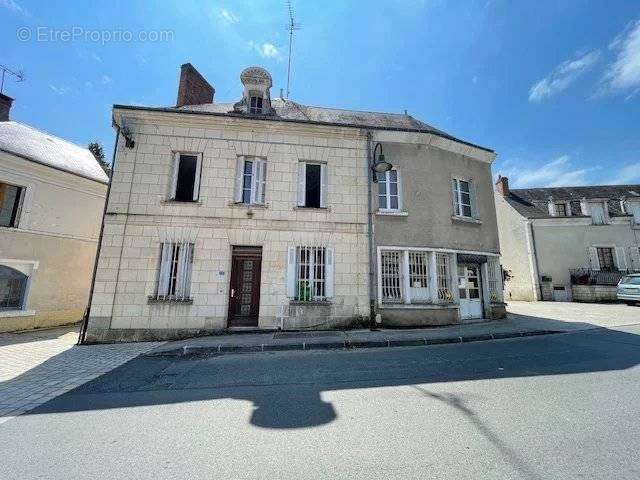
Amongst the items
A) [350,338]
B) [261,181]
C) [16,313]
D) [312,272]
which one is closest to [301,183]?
[261,181]

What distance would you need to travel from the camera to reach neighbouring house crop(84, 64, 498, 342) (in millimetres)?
8352

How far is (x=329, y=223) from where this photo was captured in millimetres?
9344

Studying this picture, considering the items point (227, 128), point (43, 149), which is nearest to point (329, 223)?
point (227, 128)

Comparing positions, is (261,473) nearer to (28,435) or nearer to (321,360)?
(28,435)

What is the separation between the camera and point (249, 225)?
8.98 meters

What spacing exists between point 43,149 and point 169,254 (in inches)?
342

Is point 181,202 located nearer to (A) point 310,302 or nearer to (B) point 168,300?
(B) point 168,300

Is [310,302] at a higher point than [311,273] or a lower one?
lower

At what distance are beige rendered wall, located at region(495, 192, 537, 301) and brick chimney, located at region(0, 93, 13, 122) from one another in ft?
96.1

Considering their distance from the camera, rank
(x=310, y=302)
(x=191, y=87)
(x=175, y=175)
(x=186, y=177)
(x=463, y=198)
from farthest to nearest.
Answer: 1. (x=191, y=87)
2. (x=463, y=198)
3. (x=186, y=177)
4. (x=175, y=175)
5. (x=310, y=302)

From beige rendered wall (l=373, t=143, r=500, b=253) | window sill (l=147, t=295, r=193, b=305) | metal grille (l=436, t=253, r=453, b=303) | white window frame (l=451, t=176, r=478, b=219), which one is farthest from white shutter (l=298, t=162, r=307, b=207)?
white window frame (l=451, t=176, r=478, b=219)

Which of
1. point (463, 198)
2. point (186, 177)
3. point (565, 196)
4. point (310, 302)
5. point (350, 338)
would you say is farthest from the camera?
point (565, 196)

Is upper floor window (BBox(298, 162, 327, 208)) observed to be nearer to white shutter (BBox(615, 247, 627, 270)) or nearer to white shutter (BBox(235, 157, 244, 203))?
white shutter (BBox(235, 157, 244, 203))

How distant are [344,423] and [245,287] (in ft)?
20.8
